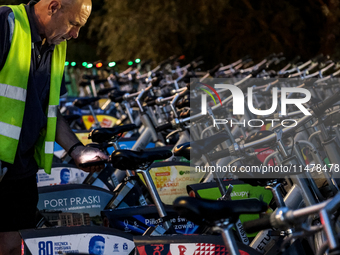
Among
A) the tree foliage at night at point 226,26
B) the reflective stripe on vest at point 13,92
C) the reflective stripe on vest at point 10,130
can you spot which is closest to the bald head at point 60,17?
the reflective stripe on vest at point 13,92

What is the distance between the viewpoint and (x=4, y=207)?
7.43 ft

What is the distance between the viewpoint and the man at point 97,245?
2.26 metres

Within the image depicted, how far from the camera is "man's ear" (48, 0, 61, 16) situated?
2.23 meters

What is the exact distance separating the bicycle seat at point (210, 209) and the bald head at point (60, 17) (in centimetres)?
115

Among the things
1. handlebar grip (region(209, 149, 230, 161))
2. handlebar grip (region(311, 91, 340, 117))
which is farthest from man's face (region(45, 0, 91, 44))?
handlebar grip (region(311, 91, 340, 117))

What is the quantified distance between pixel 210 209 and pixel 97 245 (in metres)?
0.99

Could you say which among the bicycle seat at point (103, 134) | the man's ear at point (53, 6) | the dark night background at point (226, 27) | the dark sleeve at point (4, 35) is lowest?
the dark night background at point (226, 27)

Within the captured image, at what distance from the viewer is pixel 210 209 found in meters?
1.46

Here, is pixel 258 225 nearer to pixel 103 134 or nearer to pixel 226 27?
pixel 103 134

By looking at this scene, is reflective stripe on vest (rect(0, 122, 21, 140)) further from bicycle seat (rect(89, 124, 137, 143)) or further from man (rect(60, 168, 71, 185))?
man (rect(60, 168, 71, 185))

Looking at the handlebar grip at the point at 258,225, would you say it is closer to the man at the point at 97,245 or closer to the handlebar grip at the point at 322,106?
the man at the point at 97,245

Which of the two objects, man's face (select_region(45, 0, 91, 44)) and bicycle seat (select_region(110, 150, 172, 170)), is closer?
man's face (select_region(45, 0, 91, 44))

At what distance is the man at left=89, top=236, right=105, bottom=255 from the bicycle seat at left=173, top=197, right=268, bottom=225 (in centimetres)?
89

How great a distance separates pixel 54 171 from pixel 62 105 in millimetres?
4409
